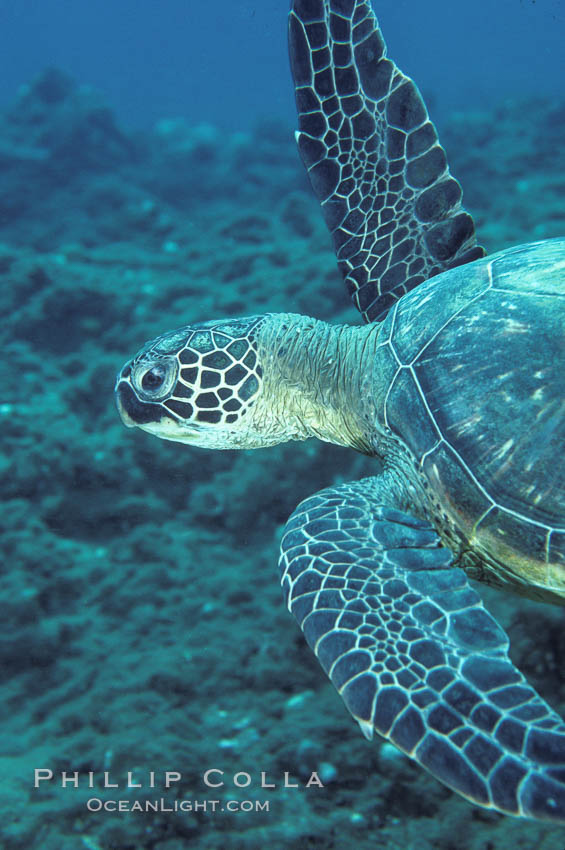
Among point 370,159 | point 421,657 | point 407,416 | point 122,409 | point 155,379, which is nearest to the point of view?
point 421,657

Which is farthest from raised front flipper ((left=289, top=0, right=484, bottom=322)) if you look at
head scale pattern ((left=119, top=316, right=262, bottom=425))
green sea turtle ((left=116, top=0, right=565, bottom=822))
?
head scale pattern ((left=119, top=316, right=262, bottom=425))

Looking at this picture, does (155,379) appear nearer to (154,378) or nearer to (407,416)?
(154,378)

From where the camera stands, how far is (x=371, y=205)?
9.13ft

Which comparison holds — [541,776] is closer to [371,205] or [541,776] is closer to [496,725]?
[496,725]

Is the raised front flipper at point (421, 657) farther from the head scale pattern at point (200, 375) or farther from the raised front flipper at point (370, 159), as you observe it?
the raised front flipper at point (370, 159)

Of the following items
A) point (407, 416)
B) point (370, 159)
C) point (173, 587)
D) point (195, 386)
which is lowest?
point (173, 587)

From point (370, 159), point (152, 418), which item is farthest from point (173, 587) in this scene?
point (370, 159)

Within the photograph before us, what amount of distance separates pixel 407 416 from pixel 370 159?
1.66 meters

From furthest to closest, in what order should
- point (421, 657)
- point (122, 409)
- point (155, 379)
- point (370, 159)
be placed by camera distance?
point (370, 159) < point (122, 409) < point (155, 379) < point (421, 657)

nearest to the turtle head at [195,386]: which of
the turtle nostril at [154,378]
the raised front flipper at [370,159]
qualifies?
the turtle nostril at [154,378]

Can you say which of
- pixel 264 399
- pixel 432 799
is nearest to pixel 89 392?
pixel 264 399

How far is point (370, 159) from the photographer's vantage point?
2.76 meters

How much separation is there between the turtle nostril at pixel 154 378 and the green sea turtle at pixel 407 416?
1 cm

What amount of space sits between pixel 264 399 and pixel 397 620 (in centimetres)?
134
